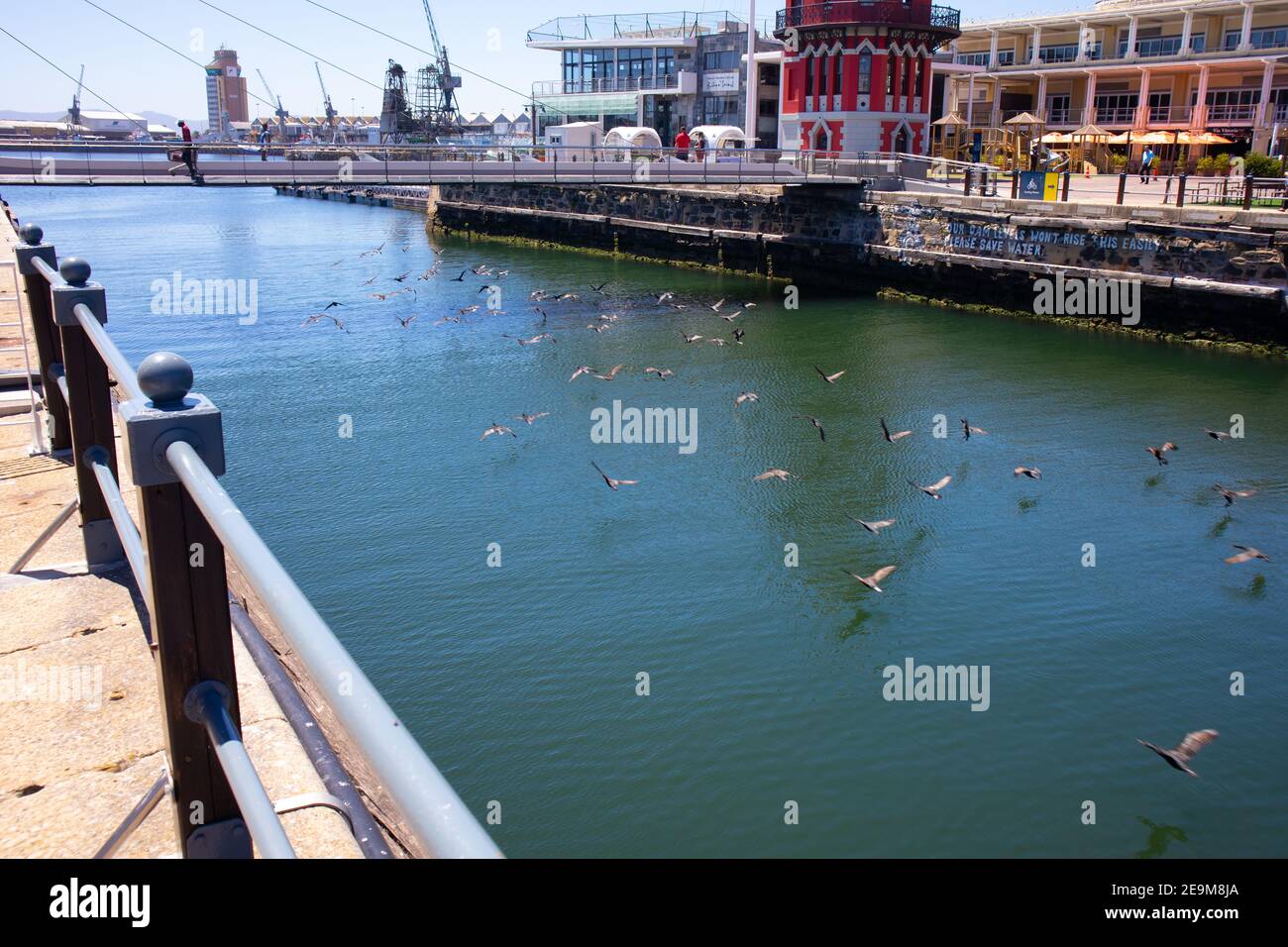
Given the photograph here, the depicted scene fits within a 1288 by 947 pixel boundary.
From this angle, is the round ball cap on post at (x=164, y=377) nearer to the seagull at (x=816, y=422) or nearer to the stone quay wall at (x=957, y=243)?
the seagull at (x=816, y=422)

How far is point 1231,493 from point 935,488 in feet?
13.4

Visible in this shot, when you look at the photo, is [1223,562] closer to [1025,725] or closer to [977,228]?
[1025,725]

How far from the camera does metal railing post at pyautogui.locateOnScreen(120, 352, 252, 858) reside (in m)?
2.34

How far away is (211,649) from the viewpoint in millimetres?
2518

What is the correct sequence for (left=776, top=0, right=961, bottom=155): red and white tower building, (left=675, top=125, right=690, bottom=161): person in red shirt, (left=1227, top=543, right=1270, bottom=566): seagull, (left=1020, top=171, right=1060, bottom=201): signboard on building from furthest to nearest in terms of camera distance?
(left=776, top=0, right=961, bottom=155): red and white tower building, (left=675, top=125, right=690, bottom=161): person in red shirt, (left=1020, top=171, right=1060, bottom=201): signboard on building, (left=1227, top=543, right=1270, bottom=566): seagull

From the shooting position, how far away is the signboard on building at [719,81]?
227 ft

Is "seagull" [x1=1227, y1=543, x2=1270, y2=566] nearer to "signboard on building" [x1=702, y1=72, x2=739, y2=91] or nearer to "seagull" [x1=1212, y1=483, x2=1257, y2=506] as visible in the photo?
"seagull" [x1=1212, y1=483, x2=1257, y2=506]
